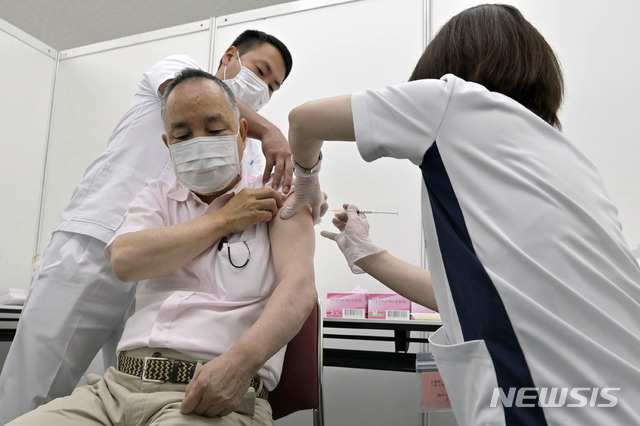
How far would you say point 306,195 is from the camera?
51.9 inches

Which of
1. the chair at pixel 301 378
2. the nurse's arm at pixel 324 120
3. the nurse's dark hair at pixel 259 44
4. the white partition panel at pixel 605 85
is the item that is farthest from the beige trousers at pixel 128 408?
the white partition panel at pixel 605 85

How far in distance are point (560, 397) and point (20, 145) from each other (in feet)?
12.4

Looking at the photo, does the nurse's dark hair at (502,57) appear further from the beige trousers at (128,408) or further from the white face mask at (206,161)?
the beige trousers at (128,408)

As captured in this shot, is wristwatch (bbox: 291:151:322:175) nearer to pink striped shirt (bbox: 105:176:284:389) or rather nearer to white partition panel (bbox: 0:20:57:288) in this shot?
pink striped shirt (bbox: 105:176:284:389)

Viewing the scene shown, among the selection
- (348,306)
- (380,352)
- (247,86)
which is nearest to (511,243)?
(247,86)

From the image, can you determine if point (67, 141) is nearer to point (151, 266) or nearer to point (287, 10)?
point (287, 10)

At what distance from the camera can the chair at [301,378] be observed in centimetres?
139

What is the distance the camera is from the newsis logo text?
722mm

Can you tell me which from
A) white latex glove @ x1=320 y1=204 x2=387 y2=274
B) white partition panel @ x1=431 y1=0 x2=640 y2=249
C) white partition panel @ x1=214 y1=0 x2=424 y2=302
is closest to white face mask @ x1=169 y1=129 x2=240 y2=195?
white latex glove @ x1=320 y1=204 x2=387 y2=274

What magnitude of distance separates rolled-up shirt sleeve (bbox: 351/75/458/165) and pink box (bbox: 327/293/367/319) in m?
1.45

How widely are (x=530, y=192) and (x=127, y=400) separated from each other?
0.88 metres

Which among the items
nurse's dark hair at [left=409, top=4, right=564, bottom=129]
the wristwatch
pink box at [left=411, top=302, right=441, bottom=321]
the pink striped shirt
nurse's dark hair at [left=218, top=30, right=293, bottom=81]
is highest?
nurse's dark hair at [left=218, top=30, right=293, bottom=81]

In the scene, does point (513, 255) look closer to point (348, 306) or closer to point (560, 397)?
point (560, 397)

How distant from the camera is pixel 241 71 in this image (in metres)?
2.01
